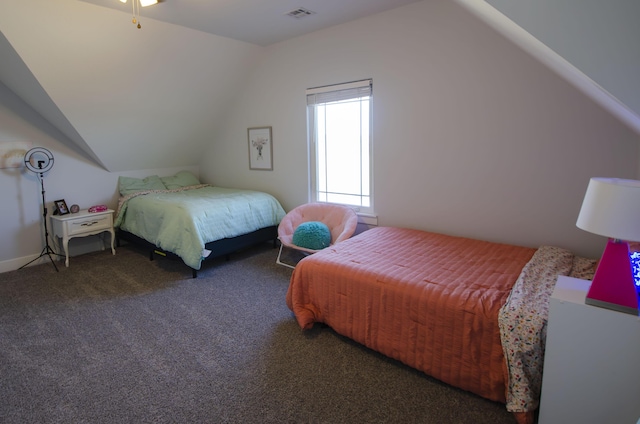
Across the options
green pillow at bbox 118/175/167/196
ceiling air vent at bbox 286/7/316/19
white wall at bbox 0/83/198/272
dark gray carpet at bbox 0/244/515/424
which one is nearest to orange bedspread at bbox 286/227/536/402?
dark gray carpet at bbox 0/244/515/424

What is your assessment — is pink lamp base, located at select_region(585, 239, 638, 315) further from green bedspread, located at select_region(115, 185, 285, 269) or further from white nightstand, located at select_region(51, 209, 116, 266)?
white nightstand, located at select_region(51, 209, 116, 266)

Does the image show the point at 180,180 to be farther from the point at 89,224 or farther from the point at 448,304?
the point at 448,304

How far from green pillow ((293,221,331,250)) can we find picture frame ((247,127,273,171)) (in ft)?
4.38

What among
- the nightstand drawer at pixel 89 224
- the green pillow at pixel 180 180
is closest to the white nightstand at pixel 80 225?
the nightstand drawer at pixel 89 224

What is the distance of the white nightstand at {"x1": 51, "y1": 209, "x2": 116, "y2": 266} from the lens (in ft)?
13.1

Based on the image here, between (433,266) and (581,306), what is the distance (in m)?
1.02

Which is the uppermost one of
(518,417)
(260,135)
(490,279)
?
(260,135)

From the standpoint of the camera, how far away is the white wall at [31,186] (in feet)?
12.6

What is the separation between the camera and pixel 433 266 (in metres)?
2.46

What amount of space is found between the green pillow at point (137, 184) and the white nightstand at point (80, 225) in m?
0.41

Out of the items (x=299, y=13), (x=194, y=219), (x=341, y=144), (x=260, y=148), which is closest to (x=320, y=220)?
(x=341, y=144)

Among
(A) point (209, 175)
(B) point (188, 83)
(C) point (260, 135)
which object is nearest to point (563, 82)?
(C) point (260, 135)

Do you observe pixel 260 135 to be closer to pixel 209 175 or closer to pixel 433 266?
pixel 209 175

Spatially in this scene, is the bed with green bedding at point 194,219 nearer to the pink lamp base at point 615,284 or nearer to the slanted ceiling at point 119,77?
the slanted ceiling at point 119,77
